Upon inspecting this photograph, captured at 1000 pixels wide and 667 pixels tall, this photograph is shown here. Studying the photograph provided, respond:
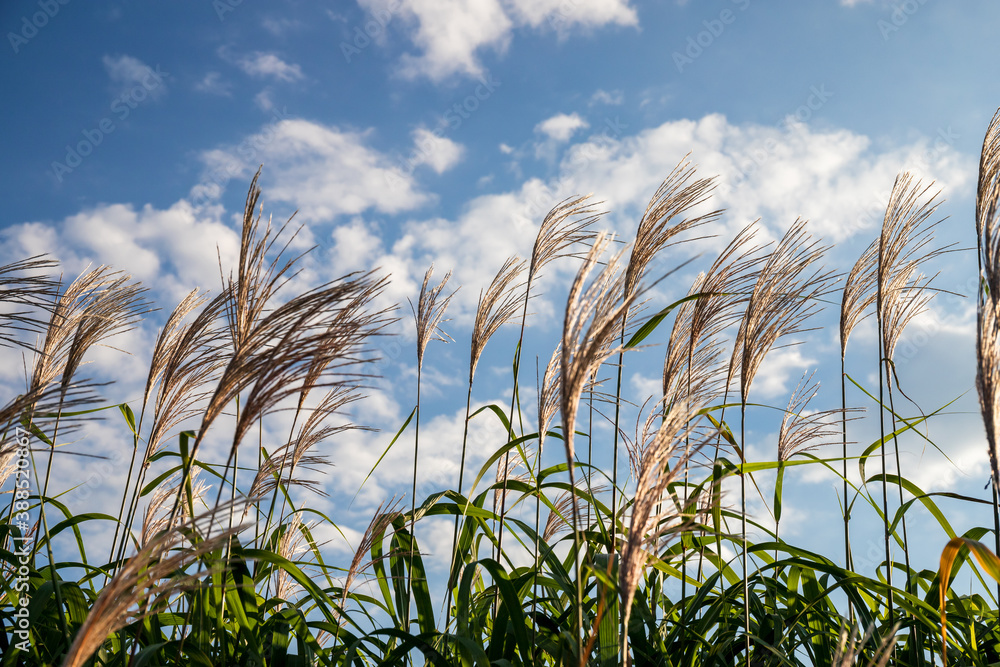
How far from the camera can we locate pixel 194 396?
2.38 metres

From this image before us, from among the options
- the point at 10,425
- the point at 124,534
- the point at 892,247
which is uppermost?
the point at 892,247

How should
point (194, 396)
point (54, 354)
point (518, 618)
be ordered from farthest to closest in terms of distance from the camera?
point (54, 354) < point (194, 396) < point (518, 618)

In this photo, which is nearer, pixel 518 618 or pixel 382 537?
pixel 518 618

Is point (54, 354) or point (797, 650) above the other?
point (54, 354)

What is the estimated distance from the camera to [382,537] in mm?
2420

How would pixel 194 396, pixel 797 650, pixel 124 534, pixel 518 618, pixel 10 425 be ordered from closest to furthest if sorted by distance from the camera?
pixel 10 425 < pixel 518 618 < pixel 124 534 < pixel 797 650 < pixel 194 396

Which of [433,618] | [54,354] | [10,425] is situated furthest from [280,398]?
[54,354]

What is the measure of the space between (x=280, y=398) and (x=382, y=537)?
1.04 m

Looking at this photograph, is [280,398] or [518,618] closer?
[280,398]

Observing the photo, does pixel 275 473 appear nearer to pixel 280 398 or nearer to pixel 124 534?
pixel 124 534

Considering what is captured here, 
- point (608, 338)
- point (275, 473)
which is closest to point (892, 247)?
point (608, 338)

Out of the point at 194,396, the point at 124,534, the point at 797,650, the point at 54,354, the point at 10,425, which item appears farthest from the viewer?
the point at 54,354

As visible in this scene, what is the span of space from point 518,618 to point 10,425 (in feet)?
4.38

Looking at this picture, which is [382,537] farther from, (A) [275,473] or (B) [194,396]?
(B) [194,396]
